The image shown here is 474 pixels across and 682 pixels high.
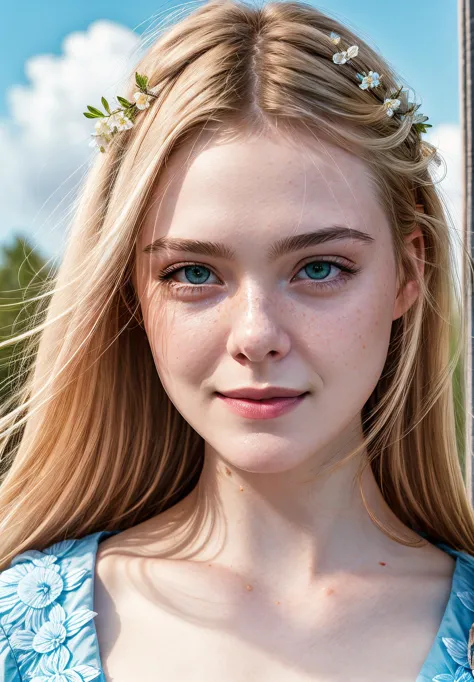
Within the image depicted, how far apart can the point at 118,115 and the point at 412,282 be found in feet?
2.08

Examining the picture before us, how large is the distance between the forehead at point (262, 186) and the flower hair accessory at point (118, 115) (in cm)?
17

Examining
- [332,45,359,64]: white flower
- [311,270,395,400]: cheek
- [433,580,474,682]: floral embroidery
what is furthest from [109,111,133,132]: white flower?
[433,580,474,682]: floral embroidery

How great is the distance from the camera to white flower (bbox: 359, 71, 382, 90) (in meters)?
1.64

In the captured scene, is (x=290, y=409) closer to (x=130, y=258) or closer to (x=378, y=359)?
(x=378, y=359)

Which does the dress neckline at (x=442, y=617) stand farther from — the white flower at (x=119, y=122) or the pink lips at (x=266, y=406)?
the white flower at (x=119, y=122)

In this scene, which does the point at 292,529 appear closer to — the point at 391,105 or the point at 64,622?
the point at 64,622

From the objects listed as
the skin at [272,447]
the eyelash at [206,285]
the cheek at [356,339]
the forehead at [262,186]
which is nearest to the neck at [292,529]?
the skin at [272,447]

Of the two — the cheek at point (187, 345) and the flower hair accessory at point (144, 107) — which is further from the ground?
the flower hair accessory at point (144, 107)

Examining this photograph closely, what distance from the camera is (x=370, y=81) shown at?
165cm

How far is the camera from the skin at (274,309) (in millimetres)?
1472

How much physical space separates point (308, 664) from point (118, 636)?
34 cm

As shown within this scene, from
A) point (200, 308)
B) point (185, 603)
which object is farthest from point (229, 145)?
point (185, 603)

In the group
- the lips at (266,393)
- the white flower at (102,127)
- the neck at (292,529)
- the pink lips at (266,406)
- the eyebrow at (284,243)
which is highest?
the white flower at (102,127)

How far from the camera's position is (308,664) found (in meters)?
1.54
